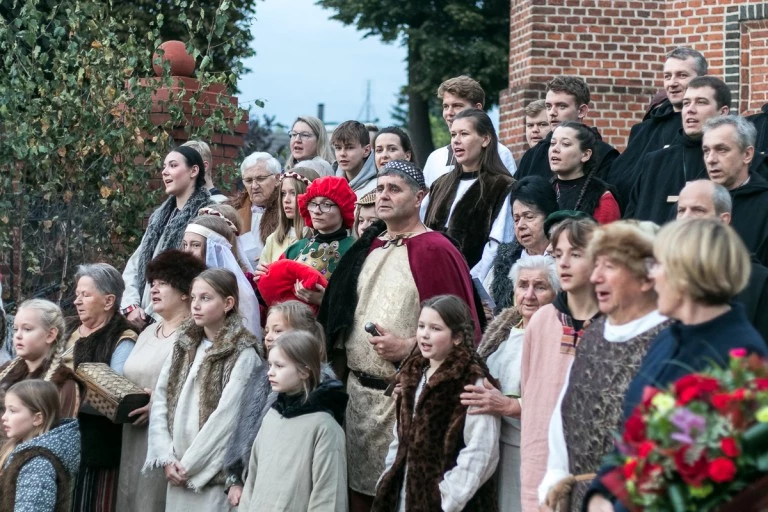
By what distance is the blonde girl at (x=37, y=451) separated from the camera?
21.1 feet

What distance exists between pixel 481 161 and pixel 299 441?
231cm

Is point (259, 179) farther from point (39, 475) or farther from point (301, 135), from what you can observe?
point (39, 475)

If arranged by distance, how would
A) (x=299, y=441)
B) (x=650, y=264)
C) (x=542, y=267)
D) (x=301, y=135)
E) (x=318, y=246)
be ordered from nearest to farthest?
1. (x=650, y=264)
2. (x=542, y=267)
3. (x=299, y=441)
4. (x=318, y=246)
5. (x=301, y=135)

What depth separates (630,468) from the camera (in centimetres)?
355

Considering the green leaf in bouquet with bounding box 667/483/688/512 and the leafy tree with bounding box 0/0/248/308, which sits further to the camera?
the leafy tree with bounding box 0/0/248/308

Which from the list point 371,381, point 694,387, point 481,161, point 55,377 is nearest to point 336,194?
point 481,161

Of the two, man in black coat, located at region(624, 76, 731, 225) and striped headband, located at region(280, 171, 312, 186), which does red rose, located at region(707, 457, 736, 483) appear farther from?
striped headband, located at region(280, 171, 312, 186)

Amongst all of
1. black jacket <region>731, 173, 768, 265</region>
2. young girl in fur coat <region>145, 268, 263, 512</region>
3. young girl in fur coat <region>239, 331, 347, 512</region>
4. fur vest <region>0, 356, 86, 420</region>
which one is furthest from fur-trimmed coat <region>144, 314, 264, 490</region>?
black jacket <region>731, 173, 768, 265</region>

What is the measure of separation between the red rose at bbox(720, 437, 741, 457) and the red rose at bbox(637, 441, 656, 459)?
179 mm

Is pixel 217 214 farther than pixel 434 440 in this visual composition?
Yes

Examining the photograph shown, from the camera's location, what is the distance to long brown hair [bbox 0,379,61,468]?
659 centimetres

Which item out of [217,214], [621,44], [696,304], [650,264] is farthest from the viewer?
[621,44]

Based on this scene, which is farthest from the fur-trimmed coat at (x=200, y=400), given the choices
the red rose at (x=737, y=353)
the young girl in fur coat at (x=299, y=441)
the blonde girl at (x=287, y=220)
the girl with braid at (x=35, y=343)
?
the red rose at (x=737, y=353)

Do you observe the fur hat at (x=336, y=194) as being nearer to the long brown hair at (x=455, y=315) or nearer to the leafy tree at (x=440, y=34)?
the long brown hair at (x=455, y=315)
